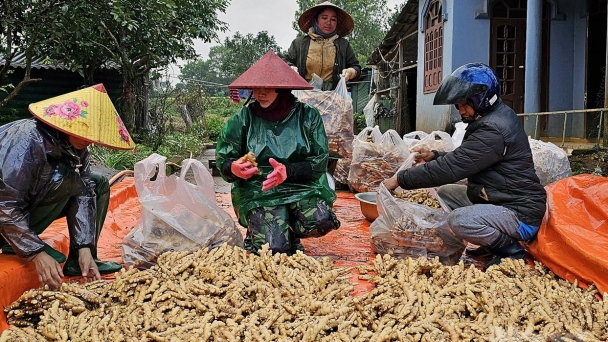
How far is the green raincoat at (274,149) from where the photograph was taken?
3314mm

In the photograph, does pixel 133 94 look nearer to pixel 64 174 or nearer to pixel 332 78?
pixel 332 78

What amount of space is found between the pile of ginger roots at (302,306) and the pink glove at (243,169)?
Answer: 1.69 ft

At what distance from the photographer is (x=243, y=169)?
10.1ft

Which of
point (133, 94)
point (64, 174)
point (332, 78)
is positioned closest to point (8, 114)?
point (133, 94)

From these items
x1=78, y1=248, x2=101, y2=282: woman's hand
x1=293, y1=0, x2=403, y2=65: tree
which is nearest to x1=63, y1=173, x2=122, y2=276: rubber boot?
x1=78, y1=248, x2=101, y2=282: woman's hand

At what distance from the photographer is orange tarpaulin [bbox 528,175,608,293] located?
2624mm

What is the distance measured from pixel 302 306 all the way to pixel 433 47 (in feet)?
30.8

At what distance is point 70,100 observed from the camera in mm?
2422

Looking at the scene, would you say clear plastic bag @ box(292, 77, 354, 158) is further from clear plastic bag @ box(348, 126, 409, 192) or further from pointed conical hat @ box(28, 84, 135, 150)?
pointed conical hat @ box(28, 84, 135, 150)

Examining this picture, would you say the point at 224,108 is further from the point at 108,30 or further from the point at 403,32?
the point at 108,30

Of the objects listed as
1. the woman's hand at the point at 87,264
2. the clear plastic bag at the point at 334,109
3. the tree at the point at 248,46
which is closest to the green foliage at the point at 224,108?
the tree at the point at 248,46

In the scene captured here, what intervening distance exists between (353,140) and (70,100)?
142 inches

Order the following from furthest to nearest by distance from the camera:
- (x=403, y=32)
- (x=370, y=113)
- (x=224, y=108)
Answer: (x=224, y=108)
(x=370, y=113)
(x=403, y=32)

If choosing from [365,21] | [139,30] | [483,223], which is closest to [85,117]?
[483,223]
